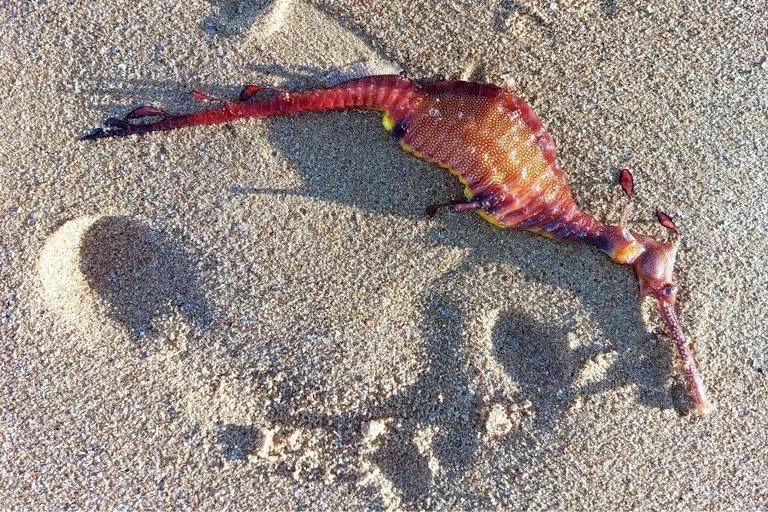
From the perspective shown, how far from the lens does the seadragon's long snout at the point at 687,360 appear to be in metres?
2.57

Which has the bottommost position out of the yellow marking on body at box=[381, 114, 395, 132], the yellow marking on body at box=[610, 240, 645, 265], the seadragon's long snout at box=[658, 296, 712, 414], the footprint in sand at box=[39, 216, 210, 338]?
the footprint in sand at box=[39, 216, 210, 338]

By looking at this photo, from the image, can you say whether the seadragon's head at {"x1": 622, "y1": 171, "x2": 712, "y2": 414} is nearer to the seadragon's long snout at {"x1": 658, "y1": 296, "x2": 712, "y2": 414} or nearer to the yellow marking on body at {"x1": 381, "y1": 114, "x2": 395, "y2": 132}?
the seadragon's long snout at {"x1": 658, "y1": 296, "x2": 712, "y2": 414}

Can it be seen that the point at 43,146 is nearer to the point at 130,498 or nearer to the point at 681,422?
the point at 130,498

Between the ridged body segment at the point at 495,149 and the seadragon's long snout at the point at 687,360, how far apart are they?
0.47 meters

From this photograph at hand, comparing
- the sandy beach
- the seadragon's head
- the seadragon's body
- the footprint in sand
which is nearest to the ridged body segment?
the seadragon's body

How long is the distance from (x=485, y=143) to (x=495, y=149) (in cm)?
5

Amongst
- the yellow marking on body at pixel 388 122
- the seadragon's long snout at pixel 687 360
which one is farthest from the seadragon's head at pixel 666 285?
the yellow marking on body at pixel 388 122

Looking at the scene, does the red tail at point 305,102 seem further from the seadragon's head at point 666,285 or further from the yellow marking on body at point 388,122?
the seadragon's head at point 666,285

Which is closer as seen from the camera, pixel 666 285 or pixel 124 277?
pixel 666 285

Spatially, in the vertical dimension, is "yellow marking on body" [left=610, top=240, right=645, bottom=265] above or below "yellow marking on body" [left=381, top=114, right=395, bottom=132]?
above

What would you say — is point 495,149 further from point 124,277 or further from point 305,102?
point 124,277

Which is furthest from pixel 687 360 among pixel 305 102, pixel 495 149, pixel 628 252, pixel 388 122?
pixel 305 102

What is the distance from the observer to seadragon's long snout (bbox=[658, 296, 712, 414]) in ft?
8.43

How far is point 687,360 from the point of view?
2568mm
